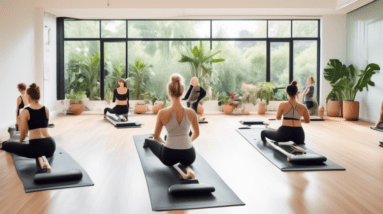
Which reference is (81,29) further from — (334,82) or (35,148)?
(334,82)

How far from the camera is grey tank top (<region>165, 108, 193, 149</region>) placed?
354cm

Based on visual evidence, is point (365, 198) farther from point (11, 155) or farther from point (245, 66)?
point (245, 66)

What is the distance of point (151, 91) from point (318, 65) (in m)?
5.33

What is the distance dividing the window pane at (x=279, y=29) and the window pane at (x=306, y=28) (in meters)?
0.23

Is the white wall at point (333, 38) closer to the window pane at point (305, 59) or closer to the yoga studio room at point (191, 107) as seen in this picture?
the yoga studio room at point (191, 107)

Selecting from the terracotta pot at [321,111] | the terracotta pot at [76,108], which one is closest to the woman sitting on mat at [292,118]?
the terracotta pot at [321,111]

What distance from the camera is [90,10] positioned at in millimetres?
9047

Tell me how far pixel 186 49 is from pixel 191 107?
3804mm

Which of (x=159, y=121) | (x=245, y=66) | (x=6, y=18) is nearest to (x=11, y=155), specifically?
(x=159, y=121)

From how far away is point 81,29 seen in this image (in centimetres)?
1041

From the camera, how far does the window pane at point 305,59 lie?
34.6 ft

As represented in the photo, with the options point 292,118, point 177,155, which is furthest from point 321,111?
point 177,155

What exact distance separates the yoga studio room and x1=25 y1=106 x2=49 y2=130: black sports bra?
1cm

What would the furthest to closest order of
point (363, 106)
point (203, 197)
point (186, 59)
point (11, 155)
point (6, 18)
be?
point (186, 59)
point (363, 106)
point (6, 18)
point (11, 155)
point (203, 197)
